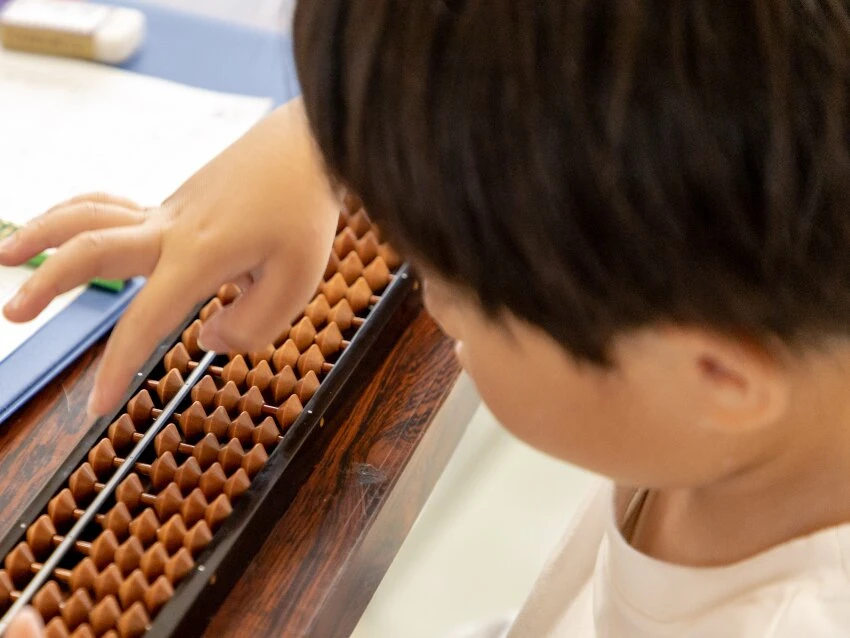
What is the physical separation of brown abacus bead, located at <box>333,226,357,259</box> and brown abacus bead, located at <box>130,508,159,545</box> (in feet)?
1.01

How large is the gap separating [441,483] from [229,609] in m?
0.58

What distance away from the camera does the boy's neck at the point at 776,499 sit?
0.50m

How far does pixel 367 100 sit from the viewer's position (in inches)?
16.4

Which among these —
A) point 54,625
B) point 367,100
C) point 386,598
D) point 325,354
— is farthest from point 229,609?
point 386,598

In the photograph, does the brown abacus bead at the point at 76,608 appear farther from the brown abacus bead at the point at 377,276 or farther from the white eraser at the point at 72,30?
the white eraser at the point at 72,30

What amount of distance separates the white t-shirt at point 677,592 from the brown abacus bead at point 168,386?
0.34m

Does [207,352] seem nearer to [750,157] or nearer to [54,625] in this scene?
[54,625]

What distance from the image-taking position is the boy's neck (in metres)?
0.50

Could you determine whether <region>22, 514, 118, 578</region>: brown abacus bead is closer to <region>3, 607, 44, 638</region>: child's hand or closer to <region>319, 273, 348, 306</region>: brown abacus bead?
<region>3, 607, 44, 638</region>: child's hand

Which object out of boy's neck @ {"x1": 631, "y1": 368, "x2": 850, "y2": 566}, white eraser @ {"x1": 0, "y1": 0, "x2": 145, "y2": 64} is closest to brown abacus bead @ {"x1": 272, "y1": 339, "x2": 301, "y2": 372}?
boy's neck @ {"x1": 631, "y1": 368, "x2": 850, "y2": 566}

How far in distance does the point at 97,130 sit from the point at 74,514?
49 cm

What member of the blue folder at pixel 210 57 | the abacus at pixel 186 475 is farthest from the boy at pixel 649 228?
the blue folder at pixel 210 57

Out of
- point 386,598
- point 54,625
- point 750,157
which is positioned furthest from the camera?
point 386,598

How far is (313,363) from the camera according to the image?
76 centimetres
